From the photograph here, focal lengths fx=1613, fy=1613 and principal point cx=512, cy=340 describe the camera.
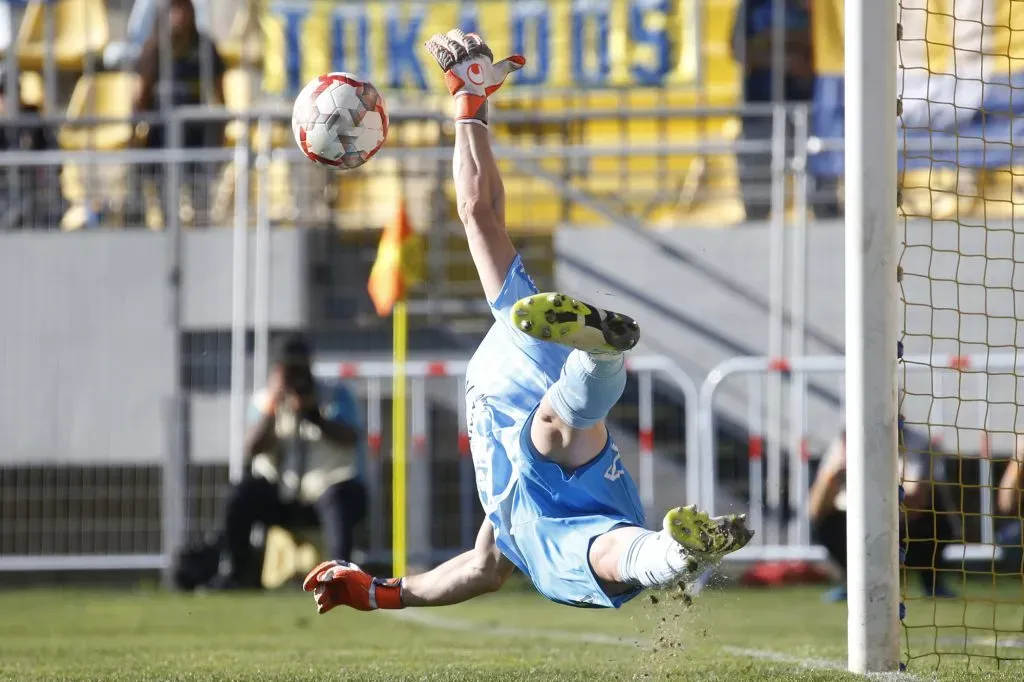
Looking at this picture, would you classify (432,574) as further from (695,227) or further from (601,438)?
(695,227)

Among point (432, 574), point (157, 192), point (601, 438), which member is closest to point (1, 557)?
point (157, 192)

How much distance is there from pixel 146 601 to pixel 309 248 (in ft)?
9.88

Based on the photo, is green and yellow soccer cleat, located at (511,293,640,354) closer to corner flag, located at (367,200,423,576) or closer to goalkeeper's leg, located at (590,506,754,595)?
goalkeeper's leg, located at (590,506,754,595)

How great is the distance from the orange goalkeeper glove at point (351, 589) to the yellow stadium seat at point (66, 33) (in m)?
9.19

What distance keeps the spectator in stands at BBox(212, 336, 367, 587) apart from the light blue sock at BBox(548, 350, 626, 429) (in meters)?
5.81

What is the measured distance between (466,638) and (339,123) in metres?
2.84

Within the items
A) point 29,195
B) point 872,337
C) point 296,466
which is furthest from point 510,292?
point 29,195

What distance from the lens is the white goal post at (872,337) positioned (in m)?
5.37

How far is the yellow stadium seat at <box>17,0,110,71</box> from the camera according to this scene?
14039mm

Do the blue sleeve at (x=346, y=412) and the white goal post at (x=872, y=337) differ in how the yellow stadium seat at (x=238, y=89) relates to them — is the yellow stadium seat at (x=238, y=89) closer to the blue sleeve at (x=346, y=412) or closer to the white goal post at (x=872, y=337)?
the blue sleeve at (x=346, y=412)

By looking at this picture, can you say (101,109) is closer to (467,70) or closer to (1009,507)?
(1009,507)

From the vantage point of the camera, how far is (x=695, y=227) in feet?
40.0

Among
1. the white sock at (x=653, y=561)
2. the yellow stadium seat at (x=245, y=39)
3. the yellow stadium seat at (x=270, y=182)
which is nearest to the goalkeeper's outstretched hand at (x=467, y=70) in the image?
the white sock at (x=653, y=561)

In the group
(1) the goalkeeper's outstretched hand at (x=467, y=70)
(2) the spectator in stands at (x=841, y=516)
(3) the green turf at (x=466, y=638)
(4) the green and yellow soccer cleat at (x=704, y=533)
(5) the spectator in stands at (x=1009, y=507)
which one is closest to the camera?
(4) the green and yellow soccer cleat at (x=704, y=533)
